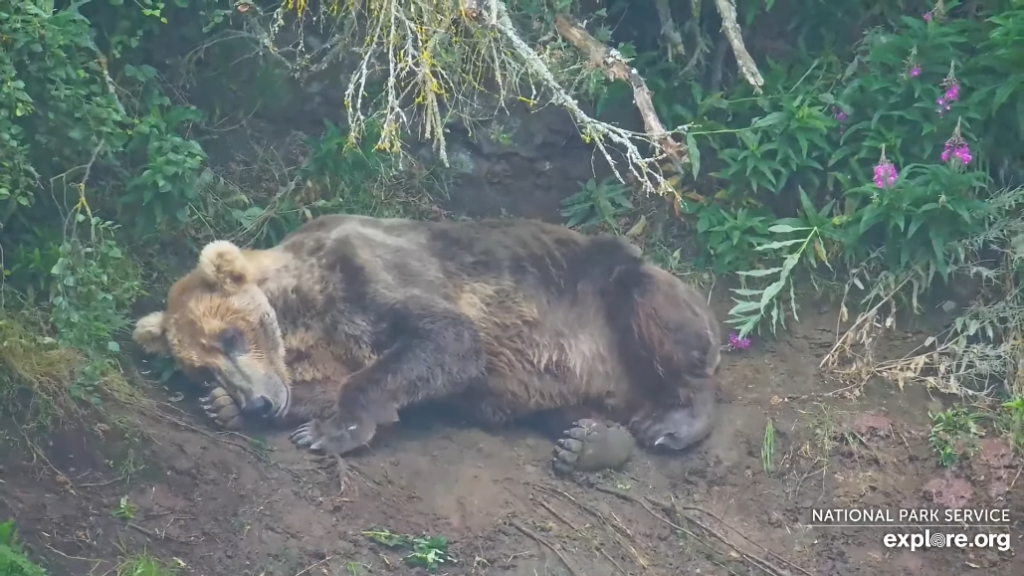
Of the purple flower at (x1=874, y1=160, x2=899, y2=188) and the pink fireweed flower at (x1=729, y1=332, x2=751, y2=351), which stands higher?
the purple flower at (x1=874, y1=160, x2=899, y2=188)

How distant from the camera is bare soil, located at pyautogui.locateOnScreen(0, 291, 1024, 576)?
454cm

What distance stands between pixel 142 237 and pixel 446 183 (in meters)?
2.01

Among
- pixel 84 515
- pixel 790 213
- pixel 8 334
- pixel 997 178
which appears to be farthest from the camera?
pixel 790 213

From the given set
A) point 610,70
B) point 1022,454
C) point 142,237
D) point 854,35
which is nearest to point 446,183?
point 610,70

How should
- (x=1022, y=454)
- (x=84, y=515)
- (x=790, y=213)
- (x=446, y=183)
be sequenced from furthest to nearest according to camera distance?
(x=446, y=183) < (x=790, y=213) < (x=1022, y=454) < (x=84, y=515)

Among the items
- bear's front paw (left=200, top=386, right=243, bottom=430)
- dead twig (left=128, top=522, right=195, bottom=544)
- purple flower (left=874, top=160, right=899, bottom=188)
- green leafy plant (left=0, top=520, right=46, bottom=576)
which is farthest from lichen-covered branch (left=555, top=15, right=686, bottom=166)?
green leafy plant (left=0, top=520, right=46, bottom=576)

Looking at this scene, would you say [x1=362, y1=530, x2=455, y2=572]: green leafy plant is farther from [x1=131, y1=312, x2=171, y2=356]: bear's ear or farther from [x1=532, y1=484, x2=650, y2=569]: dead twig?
[x1=131, y1=312, x2=171, y2=356]: bear's ear

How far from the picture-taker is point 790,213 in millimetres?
6527

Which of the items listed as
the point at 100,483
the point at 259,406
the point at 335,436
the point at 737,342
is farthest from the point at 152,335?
the point at 737,342

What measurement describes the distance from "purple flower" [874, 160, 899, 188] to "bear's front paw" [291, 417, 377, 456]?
3.03m

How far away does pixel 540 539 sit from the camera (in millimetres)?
4855

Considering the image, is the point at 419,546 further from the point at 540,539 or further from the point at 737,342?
the point at 737,342

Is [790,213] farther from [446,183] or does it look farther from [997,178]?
[446,183]

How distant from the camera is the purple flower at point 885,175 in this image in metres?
5.84
